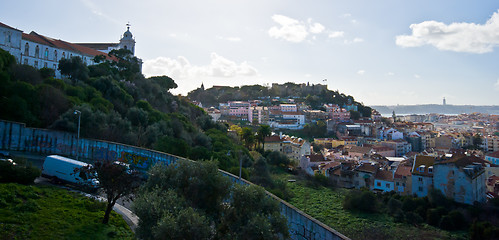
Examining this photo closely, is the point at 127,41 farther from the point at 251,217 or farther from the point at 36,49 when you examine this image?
the point at 251,217

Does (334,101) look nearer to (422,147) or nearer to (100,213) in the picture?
(422,147)

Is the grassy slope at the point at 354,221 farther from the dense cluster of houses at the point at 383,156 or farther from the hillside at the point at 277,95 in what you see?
the hillside at the point at 277,95

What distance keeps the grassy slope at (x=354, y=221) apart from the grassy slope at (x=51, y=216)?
781 inches

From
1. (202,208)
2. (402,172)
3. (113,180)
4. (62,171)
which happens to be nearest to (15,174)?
(62,171)

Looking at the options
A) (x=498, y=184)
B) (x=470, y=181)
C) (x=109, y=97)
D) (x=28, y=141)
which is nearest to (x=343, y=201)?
(x=470, y=181)

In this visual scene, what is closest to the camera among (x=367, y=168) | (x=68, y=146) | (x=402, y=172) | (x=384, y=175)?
(x=68, y=146)

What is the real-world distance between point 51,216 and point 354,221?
25.4 m

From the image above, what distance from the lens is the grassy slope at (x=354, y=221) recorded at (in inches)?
1045

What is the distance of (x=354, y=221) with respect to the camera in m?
29.6

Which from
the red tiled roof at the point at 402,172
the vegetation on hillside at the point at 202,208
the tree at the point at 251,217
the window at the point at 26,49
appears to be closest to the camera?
the vegetation on hillside at the point at 202,208

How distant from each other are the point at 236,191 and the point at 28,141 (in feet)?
50.2

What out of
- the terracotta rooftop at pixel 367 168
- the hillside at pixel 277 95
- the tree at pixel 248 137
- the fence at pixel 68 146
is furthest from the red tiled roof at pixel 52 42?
the hillside at pixel 277 95

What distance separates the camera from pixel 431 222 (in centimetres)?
2933

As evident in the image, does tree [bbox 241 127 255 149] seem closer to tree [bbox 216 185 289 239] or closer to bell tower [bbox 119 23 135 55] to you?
bell tower [bbox 119 23 135 55]
